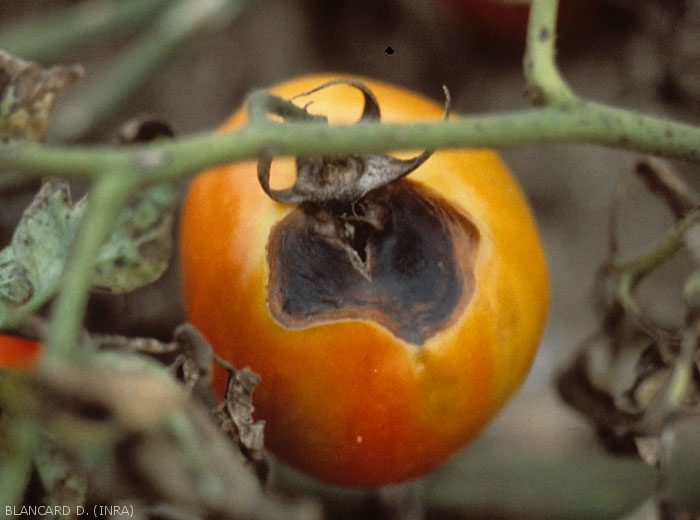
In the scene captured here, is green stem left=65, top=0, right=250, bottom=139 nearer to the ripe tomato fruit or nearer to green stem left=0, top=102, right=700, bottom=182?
the ripe tomato fruit

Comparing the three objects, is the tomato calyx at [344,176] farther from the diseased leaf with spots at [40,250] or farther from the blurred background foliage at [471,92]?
the blurred background foliage at [471,92]

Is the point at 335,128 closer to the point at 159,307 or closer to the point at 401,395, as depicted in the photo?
the point at 401,395

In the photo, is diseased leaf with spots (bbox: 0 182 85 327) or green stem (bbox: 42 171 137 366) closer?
green stem (bbox: 42 171 137 366)

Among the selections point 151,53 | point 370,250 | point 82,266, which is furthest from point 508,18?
point 82,266

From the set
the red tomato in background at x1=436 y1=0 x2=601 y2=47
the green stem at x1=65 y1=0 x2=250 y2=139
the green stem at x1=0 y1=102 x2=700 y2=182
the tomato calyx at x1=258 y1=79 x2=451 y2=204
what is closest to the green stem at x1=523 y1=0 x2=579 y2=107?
the green stem at x1=0 y1=102 x2=700 y2=182

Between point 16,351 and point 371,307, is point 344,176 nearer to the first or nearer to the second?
point 371,307
